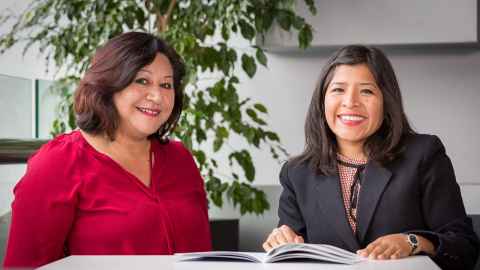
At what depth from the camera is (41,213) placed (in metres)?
2.11

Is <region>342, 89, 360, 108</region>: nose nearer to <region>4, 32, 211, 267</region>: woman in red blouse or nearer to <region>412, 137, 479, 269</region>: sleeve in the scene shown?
<region>412, 137, 479, 269</region>: sleeve

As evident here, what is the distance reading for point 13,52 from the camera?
12.5 feet

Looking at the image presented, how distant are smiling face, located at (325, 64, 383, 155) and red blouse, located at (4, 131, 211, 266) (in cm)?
54

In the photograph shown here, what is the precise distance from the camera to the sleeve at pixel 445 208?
6.73ft

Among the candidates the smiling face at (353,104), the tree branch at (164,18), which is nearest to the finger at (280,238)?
the smiling face at (353,104)

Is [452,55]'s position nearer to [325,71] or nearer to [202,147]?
[202,147]

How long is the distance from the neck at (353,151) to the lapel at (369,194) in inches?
4.2

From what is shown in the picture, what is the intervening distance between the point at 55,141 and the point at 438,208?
1116 millimetres

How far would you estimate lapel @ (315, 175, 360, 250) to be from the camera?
212 centimetres

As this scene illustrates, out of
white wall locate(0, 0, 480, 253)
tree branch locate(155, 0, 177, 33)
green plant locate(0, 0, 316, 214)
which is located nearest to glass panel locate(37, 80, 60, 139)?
green plant locate(0, 0, 316, 214)

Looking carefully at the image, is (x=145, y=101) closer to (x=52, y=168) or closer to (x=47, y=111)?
(x=52, y=168)

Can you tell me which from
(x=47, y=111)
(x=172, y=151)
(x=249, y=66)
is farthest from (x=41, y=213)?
(x=249, y=66)

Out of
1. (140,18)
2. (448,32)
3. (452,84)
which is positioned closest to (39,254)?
A: (140,18)

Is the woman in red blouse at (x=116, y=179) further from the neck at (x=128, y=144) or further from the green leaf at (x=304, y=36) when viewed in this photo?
the green leaf at (x=304, y=36)
